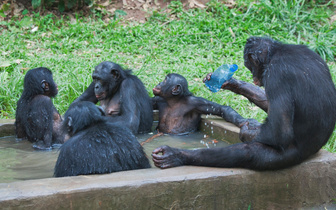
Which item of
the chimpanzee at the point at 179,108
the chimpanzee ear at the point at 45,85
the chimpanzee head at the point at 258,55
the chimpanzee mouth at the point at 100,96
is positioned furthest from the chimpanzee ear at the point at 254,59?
the chimpanzee ear at the point at 45,85

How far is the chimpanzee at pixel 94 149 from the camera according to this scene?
370 centimetres

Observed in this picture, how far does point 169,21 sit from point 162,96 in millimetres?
5352

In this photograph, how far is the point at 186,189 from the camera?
347 centimetres

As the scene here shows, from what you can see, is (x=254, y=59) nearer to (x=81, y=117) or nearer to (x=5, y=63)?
(x=81, y=117)

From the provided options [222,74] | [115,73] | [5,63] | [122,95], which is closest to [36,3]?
[5,63]

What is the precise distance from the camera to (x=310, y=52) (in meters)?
3.97

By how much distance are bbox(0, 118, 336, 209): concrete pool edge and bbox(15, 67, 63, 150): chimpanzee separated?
7.05 feet

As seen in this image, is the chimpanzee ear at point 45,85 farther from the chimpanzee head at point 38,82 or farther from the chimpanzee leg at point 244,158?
the chimpanzee leg at point 244,158

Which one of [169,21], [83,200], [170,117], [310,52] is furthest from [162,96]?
[169,21]

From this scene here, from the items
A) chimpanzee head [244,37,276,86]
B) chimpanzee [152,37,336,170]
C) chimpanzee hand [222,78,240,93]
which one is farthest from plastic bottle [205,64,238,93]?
chimpanzee [152,37,336,170]

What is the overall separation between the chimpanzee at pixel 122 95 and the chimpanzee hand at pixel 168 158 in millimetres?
1804

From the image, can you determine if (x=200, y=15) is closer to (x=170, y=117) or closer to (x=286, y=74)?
(x=170, y=117)

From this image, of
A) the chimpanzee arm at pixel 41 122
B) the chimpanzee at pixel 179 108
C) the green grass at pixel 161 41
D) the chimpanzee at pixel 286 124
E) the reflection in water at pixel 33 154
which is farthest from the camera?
the green grass at pixel 161 41

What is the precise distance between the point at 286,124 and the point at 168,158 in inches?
40.9
